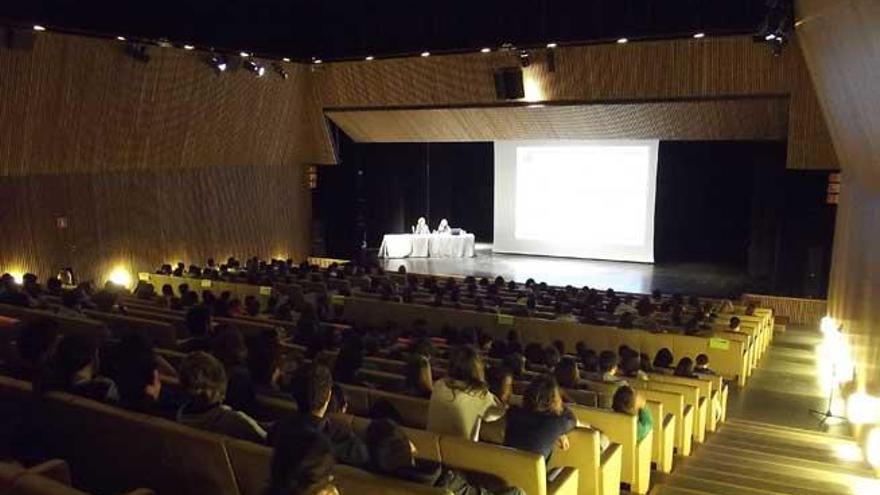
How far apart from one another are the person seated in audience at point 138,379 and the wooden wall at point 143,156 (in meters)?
9.02

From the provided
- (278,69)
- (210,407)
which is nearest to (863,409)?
(210,407)

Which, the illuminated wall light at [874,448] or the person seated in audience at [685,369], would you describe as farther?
the person seated in audience at [685,369]

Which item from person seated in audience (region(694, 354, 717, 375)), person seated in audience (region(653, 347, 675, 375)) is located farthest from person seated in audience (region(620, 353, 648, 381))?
person seated in audience (region(694, 354, 717, 375))

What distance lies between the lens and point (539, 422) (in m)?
3.91

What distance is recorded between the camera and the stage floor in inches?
565

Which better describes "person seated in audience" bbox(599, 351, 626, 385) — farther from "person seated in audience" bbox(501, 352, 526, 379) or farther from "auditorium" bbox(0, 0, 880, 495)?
"person seated in audience" bbox(501, 352, 526, 379)

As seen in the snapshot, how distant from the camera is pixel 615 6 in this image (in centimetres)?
1259

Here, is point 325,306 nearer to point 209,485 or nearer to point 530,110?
point 209,485

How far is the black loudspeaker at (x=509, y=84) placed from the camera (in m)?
13.6

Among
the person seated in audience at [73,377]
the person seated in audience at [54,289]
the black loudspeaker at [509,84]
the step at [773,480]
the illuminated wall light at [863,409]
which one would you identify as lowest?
the step at [773,480]

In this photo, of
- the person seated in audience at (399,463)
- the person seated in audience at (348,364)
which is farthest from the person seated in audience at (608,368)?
the person seated in audience at (399,463)

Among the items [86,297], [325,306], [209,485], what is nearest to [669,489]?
[209,485]

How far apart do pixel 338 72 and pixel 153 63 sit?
158 inches

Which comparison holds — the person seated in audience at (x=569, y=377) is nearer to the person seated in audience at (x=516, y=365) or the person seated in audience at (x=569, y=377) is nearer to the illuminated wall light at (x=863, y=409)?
→ the person seated in audience at (x=516, y=365)
